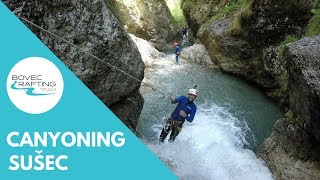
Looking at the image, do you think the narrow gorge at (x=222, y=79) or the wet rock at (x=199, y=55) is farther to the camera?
the wet rock at (x=199, y=55)

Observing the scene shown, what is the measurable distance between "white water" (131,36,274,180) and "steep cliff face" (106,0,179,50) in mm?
8254

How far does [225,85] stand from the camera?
57.8 feet

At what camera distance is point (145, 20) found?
1056 inches

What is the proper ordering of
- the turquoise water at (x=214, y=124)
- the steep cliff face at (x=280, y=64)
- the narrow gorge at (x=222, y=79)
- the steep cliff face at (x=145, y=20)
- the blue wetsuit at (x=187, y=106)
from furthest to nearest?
the steep cliff face at (x=145, y=20), the turquoise water at (x=214, y=124), the steep cliff face at (x=280, y=64), the blue wetsuit at (x=187, y=106), the narrow gorge at (x=222, y=79)

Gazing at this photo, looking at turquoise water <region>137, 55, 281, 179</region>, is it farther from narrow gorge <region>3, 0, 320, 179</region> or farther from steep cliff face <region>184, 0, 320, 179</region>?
steep cliff face <region>184, 0, 320, 179</region>

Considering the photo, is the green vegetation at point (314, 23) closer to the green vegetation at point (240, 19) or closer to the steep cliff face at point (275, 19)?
the steep cliff face at point (275, 19)

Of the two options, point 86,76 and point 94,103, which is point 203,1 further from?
point 94,103

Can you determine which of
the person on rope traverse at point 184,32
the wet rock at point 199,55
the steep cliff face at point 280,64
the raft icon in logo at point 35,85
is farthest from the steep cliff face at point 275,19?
the person on rope traverse at point 184,32

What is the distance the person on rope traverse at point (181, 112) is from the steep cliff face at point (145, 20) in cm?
1666

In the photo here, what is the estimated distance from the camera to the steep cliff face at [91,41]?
295 inches

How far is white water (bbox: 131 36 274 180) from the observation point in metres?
10.6

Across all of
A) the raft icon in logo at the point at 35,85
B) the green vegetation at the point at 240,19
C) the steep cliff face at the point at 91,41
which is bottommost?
the green vegetation at the point at 240,19

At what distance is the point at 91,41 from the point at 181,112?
2.88m

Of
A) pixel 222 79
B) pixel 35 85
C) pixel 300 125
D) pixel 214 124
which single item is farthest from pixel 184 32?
pixel 35 85
